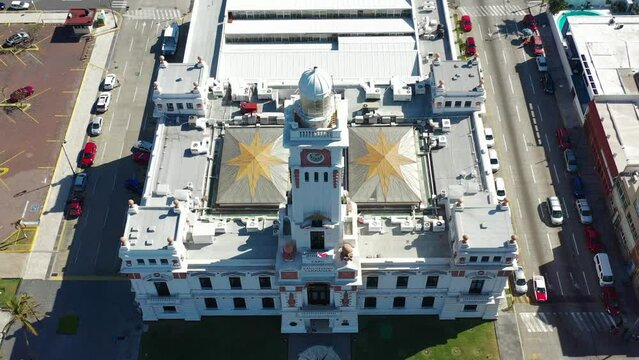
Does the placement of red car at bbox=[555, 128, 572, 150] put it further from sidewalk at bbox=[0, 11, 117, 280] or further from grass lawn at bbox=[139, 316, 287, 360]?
sidewalk at bbox=[0, 11, 117, 280]

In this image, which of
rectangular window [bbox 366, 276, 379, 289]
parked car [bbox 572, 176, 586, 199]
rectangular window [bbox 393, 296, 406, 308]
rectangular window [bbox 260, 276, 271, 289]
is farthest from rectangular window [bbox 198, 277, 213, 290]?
parked car [bbox 572, 176, 586, 199]

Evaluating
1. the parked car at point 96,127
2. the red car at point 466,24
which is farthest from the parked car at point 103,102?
the red car at point 466,24

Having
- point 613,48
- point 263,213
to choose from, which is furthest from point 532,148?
point 263,213

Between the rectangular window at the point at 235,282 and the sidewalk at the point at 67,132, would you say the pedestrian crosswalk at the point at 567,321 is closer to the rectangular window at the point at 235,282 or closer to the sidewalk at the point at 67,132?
the rectangular window at the point at 235,282

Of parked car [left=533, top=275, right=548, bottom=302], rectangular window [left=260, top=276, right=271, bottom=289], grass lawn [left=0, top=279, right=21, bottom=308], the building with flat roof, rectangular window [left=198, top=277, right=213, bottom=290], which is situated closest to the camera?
the building with flat roof

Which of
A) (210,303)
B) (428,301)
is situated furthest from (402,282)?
(210,303)

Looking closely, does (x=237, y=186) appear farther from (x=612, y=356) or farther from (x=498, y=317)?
(x=612, y=356)
